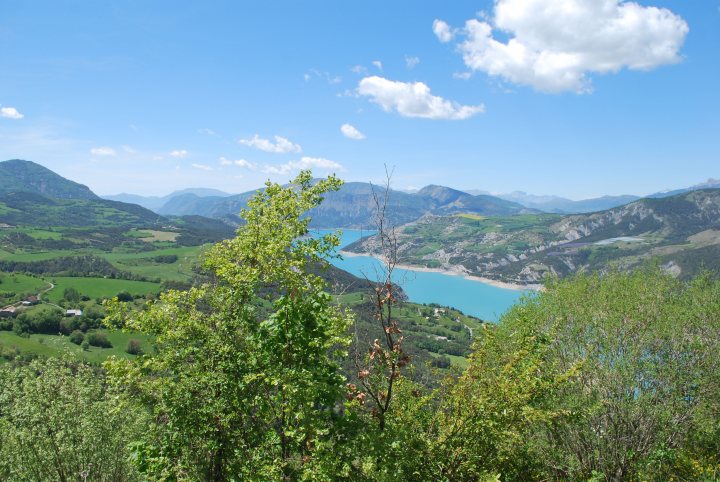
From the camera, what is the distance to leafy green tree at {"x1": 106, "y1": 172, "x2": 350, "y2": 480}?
7500 mm

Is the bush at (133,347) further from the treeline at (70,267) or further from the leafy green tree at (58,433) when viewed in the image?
the leafy green tree at (58,433)

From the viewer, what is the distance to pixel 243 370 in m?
8.37

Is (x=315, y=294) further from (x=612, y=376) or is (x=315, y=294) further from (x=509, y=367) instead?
(x=612, y=376)

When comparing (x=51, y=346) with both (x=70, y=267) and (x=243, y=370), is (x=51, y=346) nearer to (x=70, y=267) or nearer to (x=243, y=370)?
(x=70, y=267)

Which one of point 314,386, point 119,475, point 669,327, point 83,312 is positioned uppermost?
point 314,386

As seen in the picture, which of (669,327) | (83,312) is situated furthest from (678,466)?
(83,312)

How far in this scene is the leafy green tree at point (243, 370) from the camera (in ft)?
24.6

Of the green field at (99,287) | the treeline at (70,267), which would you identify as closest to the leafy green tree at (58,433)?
the green field at (99,287)

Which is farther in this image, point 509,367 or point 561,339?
point 561,339

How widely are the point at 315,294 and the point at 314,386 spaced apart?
5.56 ft

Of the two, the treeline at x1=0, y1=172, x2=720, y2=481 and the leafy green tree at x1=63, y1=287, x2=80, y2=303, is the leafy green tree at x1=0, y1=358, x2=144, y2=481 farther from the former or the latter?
the leafy green tree at x1=63, y1=287, x2=80, y2=303

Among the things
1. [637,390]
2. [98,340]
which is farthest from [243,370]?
[98,340]

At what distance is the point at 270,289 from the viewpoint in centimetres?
1026

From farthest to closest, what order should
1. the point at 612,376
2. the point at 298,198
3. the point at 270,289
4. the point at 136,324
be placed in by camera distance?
1. the point at 612,376
2. the point at 298,198
3. the point at 270,289
4. the point at 136,324
